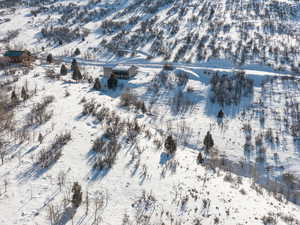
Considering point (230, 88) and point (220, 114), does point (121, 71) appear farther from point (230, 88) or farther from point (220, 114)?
point (220, 114)

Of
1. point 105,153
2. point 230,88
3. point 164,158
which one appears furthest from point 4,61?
point 230,88

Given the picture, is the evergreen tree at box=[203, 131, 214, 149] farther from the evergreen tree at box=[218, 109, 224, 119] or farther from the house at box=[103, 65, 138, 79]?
the house at box=[103, 65, 138, 79]

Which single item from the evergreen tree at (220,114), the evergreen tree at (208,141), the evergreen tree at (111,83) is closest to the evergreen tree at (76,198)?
the evergreen tree at (208,141)

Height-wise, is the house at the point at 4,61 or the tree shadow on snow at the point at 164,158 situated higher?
the house at the point at 4,61

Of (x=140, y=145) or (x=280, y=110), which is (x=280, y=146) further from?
(x=140, y=145)

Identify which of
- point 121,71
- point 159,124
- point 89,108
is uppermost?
point 121,71

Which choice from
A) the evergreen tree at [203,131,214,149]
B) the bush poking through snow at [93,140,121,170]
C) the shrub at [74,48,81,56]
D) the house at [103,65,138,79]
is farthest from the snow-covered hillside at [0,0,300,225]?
the house at [103,65,138,79]

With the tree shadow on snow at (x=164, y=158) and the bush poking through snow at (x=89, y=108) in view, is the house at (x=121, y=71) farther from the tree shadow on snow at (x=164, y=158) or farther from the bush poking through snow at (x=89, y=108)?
the tree shadow on snow at (x=164, y=158)

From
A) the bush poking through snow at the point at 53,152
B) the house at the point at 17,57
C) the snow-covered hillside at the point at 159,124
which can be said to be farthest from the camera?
the house at the point at 17,57

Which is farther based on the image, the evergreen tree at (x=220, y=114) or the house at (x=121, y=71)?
the house at (x=121, y=71)
